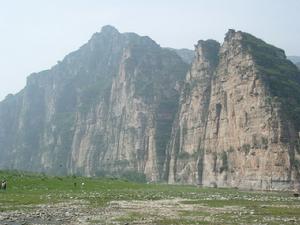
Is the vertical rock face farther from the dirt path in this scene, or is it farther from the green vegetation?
the dirt path

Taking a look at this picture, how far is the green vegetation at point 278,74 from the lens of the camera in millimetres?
151625

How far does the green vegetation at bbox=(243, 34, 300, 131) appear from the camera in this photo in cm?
15162

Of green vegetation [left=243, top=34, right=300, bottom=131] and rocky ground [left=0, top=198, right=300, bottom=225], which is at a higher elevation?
green vegetation [left=243, top=34, right=300, bottom=131]

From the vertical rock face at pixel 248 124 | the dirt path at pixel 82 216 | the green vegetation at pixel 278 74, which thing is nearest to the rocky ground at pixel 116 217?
the dirt path at pixel 82 216

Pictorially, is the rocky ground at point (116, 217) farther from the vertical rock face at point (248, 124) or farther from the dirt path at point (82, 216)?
the vertical rock face at point (248, 124)

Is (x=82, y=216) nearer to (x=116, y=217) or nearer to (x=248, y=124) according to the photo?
(x=116, y=217)

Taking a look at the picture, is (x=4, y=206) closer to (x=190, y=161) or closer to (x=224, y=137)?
(x=224, y=137)

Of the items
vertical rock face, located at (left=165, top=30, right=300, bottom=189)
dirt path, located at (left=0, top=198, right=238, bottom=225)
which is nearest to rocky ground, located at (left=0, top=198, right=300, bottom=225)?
dirt path, located at (left=0, top=198, right=238, bottom=225)

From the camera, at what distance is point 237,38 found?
178 metres

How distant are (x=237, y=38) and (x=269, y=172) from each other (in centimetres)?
5547

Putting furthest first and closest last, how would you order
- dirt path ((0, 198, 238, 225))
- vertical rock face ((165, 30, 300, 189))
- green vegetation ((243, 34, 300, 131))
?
green vegetation ((243, 34, 300, 131)) → vertical rock face ((165, 30, 300, 189)) → dirt path ((0, 198, 238, 225))

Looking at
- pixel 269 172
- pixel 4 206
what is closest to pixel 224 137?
pixel 269 172

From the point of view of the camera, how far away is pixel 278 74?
164 meters

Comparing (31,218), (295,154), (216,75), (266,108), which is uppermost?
(216,75)
